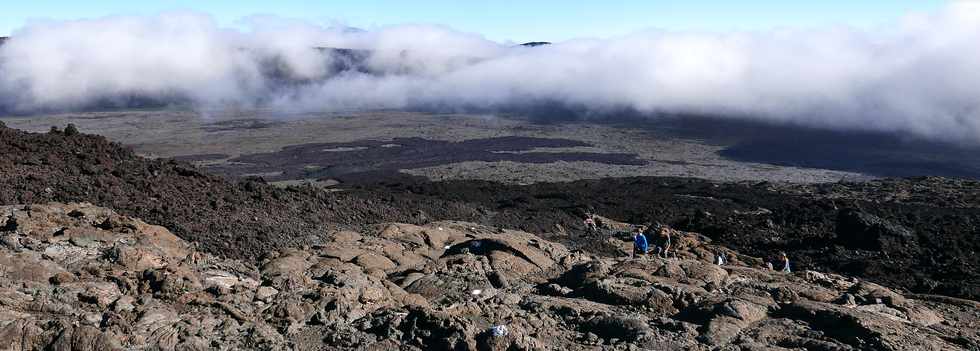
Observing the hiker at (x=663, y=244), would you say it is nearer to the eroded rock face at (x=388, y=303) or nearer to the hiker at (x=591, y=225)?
the hiker at (x=591, y=225)

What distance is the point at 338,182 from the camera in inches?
1184

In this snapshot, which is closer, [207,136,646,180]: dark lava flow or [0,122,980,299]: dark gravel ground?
[0,122,980,299]: dark gravel ground

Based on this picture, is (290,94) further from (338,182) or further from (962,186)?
(962,186)

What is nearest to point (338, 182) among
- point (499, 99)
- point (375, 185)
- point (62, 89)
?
point (375, 185)

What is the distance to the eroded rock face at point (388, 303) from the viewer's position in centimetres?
803

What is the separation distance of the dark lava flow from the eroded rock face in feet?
68.1

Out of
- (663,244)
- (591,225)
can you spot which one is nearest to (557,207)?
(591,225)

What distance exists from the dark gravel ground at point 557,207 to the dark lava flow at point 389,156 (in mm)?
5118

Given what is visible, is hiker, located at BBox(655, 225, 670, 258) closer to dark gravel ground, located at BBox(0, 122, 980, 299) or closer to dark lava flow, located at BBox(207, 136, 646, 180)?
dark gravel ground, located at BBox(0, 122, 980, 299)

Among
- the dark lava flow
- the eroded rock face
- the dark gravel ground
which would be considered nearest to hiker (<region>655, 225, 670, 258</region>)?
the dark gravel ground

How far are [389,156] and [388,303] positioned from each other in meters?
29.2

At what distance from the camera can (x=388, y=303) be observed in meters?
9.70

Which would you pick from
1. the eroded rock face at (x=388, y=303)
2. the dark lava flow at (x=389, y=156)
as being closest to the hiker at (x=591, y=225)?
the eroded rock face at (x=388, y=303)

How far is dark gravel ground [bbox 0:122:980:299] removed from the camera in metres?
12.9
